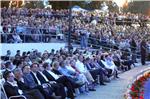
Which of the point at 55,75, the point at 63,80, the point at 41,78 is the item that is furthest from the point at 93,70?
the point at 41,78

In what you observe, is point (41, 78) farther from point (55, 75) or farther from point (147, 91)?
point (147, 91)

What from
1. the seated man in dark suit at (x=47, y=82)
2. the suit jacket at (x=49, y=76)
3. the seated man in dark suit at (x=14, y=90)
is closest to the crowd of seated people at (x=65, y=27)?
the suit jacket at (x=49, y=76)

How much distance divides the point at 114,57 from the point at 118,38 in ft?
25.3

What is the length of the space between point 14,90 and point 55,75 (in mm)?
3359

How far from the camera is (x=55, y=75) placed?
13.3 m

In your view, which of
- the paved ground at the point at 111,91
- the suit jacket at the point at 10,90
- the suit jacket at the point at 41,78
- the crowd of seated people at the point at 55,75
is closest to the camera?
the suit jacket at the point at 10,90

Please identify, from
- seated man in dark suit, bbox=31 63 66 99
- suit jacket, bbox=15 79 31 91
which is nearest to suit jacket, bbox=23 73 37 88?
seated man in dark suit, bbox=31 63 66 99

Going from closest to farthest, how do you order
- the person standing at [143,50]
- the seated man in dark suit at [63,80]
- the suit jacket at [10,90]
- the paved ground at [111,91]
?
the suit jacket at [10,90] < the seated man in dark suit at [63,80] < the paved ground at [111,91] < the person standing at [143,50]

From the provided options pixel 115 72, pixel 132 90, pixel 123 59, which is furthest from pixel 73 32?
pixel 132 90

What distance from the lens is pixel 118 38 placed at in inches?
1139

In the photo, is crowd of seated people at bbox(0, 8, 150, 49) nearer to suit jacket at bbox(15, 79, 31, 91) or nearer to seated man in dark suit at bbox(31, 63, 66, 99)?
seated man in dark suit at bbox(31, 63, 66, 99)

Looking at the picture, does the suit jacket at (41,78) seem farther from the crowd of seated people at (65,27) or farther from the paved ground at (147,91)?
the crowd of seated people at (65,27)

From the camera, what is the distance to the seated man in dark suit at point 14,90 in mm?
9977

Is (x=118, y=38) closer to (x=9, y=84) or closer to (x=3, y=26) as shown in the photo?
(x=3, y=26)
